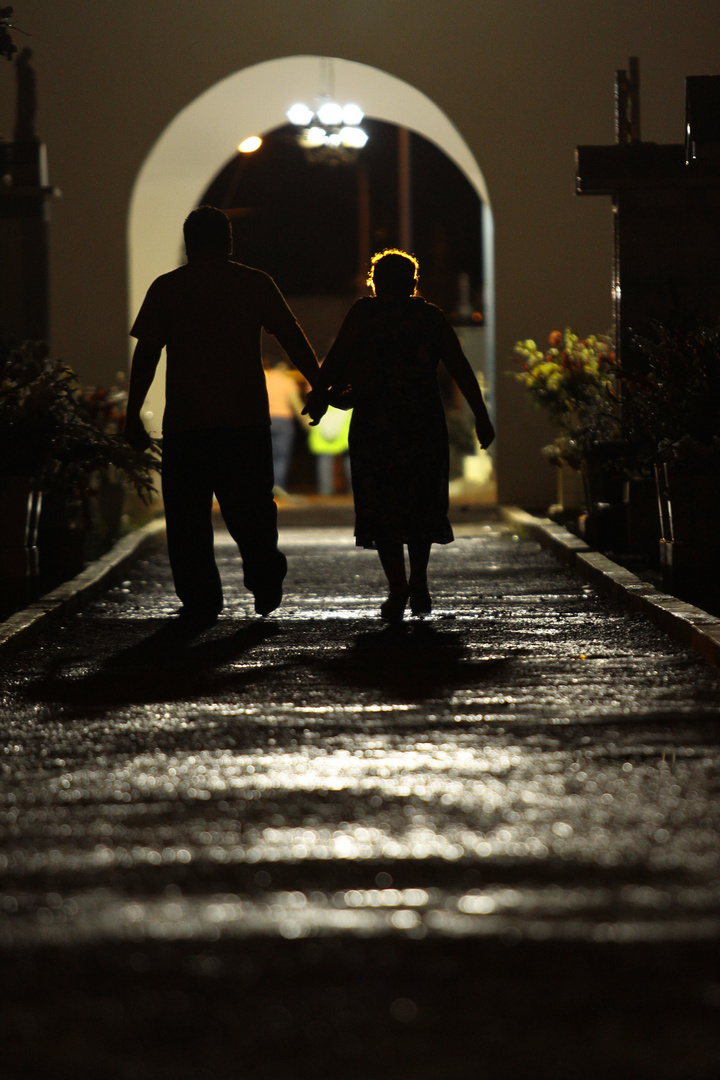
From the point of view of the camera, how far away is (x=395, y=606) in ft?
25.6

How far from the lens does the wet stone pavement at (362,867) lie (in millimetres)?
2617

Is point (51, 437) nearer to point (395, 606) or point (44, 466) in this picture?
point (44, 466)

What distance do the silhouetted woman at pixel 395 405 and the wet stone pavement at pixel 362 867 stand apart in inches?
52.2

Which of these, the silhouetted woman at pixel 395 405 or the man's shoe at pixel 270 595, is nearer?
the silhouetted woman at pixel 395 405

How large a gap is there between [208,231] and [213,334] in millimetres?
501

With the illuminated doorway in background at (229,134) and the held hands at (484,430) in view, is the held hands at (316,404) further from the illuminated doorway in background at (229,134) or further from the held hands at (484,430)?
the illuminated doorway in background at (229,134)

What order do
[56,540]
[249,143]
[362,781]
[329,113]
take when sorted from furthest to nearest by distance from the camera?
[329,113]
[249,143]
[56,540]
[362,781]

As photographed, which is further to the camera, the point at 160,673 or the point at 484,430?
the point at 484,430

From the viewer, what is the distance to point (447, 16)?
618 inches

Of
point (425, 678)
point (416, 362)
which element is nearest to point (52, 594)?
point (416, 362)

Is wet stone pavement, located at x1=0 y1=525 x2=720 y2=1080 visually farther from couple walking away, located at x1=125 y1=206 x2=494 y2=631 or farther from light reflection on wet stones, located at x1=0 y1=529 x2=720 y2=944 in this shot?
couple walking away, located at x1=125 y1=206 x2=494 y2=631

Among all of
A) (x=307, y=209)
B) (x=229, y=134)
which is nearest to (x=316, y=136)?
(x=229, y=134)

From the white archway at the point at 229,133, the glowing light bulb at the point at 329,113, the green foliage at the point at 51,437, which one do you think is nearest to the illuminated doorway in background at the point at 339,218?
the glowing light bulb at the point at 329,113

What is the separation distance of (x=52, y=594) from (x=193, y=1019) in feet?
19.7
